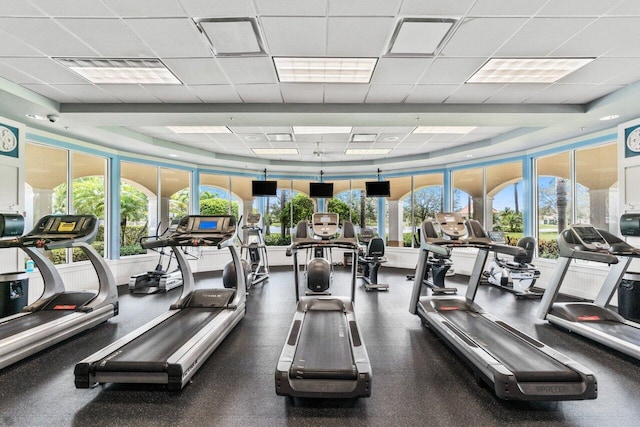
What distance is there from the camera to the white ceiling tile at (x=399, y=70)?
3424mm

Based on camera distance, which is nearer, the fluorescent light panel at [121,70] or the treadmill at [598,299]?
the fluorescent light panel at [121,70]

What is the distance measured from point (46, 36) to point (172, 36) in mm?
1175

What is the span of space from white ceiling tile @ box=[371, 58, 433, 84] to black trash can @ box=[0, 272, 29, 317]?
17.9ft

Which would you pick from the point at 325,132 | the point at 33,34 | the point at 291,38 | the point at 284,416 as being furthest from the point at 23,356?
the point at 325,132

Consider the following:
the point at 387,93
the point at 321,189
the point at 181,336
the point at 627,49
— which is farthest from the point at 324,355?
the point at 321,189

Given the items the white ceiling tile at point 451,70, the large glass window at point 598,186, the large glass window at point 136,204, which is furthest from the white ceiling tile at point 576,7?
the large glass window at point 136,204

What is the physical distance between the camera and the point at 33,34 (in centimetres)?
286

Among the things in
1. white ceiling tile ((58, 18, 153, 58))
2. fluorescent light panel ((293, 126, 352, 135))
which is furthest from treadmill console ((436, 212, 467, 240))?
white ceiling tile ((58, 18, 153, 58))

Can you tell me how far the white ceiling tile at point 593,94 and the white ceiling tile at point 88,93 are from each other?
21.6 ft

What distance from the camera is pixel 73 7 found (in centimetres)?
252

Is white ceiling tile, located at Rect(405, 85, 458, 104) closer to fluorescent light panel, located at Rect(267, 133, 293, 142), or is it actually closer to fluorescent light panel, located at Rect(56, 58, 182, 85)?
fluorescent light panel, located at Rect(267, 133, 293, 142)

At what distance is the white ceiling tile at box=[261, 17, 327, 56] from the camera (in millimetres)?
2760

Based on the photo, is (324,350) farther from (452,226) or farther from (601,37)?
(601,37)

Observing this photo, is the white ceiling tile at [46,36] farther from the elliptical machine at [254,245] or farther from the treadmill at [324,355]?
the elliptical machine at [254,245]
